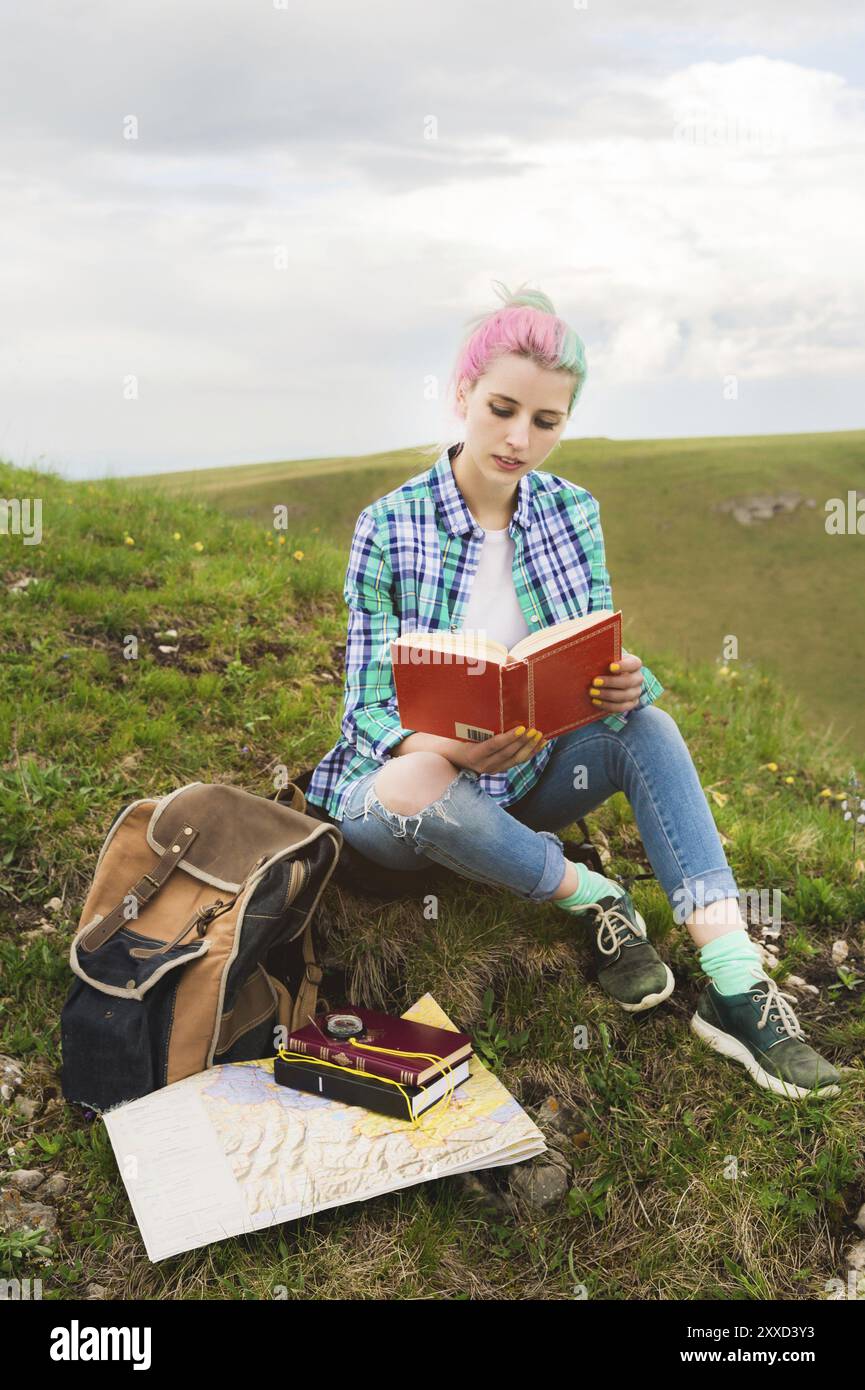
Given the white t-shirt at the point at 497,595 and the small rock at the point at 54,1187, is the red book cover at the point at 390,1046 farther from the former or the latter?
the white t-shirt at the point at 497,595

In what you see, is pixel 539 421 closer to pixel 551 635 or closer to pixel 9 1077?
pixel 551 635

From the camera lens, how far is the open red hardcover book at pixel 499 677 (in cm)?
311

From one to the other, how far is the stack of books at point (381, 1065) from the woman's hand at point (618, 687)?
3.84 ft

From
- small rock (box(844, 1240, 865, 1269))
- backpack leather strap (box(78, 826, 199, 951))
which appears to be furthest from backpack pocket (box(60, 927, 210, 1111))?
small rock (box(844, 1240, 865, 1269))

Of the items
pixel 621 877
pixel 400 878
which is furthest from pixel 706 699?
pixel 400 878

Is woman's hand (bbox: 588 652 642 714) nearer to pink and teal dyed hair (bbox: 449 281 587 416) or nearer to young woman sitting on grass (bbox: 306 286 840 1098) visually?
young woman sitting on grass (bbox: 306 286 840 1098)

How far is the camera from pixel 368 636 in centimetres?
381

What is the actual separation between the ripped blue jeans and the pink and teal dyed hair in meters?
1.17

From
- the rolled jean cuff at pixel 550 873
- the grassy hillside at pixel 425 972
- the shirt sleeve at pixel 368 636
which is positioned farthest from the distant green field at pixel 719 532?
the shirt sleeve at pixel 368 636

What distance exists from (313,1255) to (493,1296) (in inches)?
20.5

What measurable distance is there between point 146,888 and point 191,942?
30 cm

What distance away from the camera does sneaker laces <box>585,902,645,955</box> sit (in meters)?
3.88

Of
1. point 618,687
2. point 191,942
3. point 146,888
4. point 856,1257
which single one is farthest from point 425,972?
point 856,1257

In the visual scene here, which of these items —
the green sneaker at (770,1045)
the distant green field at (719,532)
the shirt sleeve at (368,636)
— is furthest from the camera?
the distant green field at (719,532)
